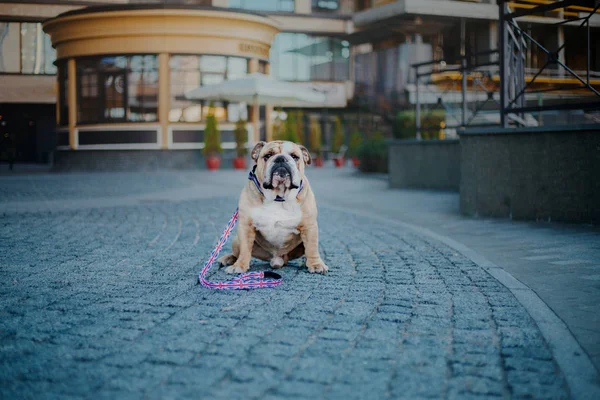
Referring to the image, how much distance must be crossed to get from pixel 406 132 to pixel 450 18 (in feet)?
53.9

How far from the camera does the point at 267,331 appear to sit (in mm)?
3707

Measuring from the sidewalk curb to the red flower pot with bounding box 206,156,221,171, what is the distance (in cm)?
1866

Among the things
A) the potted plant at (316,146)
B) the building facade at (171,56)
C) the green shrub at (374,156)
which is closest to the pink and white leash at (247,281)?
the building facade at (171,56)

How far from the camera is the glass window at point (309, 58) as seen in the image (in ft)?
117

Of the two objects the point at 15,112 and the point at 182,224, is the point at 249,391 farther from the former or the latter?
the point at 15,112

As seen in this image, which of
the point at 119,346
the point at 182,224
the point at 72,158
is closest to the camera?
the point at 119,346

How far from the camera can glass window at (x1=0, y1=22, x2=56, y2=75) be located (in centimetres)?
2986

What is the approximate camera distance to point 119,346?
134 inches

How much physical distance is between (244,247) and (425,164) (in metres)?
9.34

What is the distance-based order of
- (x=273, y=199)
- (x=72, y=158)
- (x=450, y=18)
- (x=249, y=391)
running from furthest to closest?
(x=450, y=18) < (x=72, y=158) < (x=273, y=199) < (x=249, y=391)

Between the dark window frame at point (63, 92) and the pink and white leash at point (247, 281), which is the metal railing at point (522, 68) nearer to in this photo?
the pink and white leash at point (247, 281)

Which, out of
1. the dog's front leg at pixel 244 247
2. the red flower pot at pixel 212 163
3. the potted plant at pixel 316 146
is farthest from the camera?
the potted plant at pixel 316 146

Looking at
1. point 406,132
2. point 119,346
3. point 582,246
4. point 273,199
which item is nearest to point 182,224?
point 273,199

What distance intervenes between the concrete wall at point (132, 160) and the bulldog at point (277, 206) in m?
19.5
